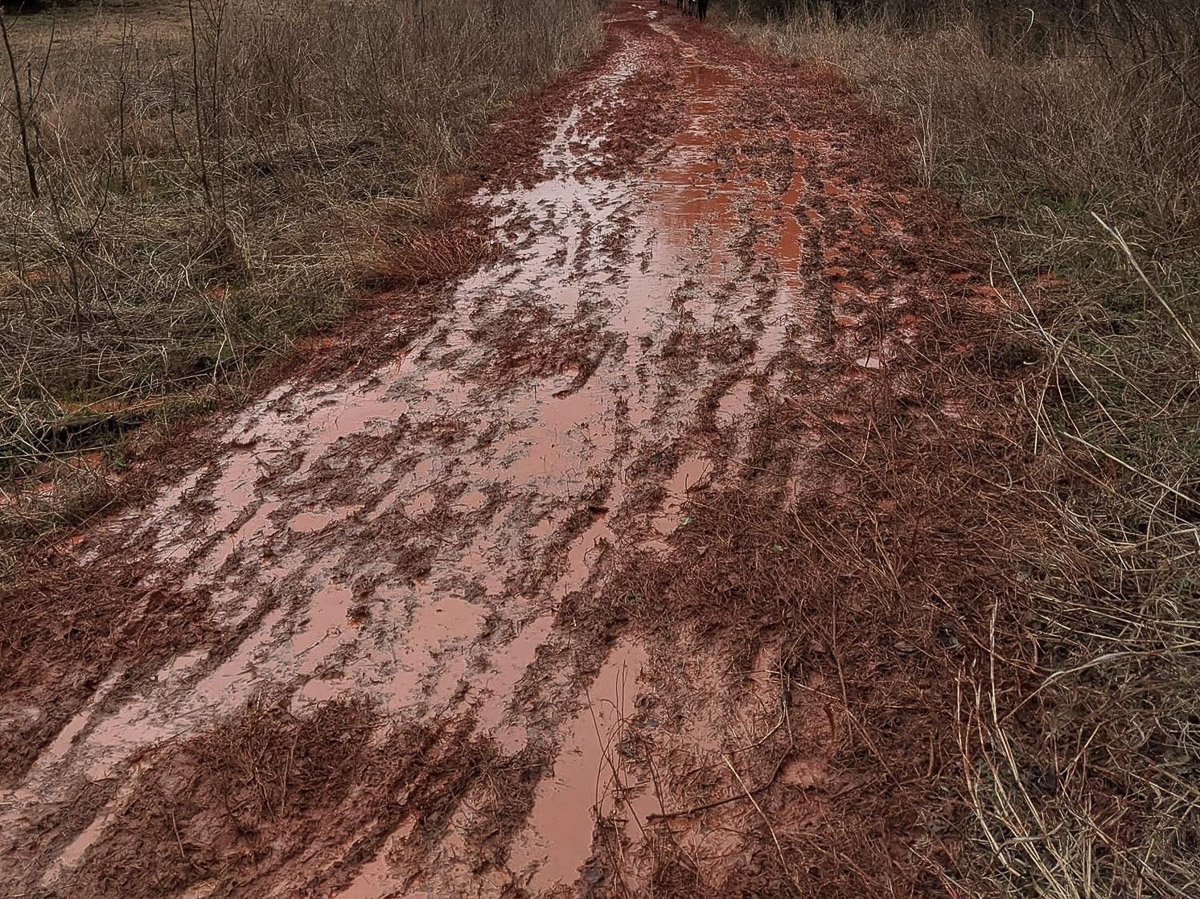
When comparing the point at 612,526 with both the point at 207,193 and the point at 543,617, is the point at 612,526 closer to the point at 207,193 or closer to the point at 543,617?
the point at 543,617

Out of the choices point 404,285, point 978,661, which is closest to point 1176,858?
point 978,661

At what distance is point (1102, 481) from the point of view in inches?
112

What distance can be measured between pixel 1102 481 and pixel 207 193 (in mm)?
5491

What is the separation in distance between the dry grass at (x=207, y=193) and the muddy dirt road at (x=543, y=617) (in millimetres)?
598

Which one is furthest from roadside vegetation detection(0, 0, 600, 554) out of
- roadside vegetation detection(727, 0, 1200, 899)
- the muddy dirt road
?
roadside vegetation detection(727, 0, 1200, 899)

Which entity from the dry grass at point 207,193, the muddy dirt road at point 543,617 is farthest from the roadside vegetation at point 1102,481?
the dry grass at point 207,193

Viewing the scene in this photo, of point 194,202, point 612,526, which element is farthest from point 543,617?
point 194,202

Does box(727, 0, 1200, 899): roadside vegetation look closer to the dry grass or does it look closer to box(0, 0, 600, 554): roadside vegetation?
box(0, 0, 600, 554): roadside vegetation

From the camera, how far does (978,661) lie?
233 cm

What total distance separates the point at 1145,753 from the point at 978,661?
446 mm

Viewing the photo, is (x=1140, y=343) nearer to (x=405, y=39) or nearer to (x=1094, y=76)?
→ (x=1094, y=76)

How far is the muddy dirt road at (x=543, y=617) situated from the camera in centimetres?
196

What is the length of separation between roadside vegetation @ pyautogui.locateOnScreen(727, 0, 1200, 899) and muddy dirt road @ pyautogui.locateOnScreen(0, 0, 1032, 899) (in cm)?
19

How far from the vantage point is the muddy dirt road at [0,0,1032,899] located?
6.44 feet
